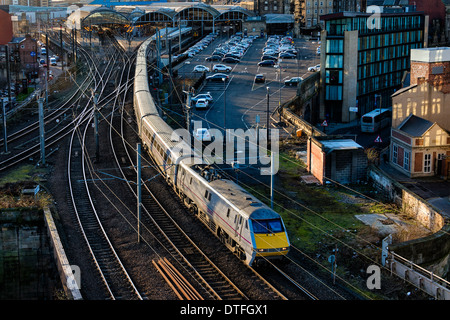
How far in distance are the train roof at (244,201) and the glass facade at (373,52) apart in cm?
3221

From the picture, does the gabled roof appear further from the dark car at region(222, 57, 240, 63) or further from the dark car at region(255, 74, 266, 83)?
the dark car at region(222, 57, 240, 63)

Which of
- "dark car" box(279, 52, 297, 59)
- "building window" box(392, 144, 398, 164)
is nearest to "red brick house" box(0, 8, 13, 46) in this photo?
"dark car" box(279, 52, 297, 59)

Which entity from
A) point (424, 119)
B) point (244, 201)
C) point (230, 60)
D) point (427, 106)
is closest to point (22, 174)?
point (244, 201)

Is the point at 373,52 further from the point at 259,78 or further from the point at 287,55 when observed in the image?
the point at 287,55

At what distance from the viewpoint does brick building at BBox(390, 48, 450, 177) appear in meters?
32.8

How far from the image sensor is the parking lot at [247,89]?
42.5 meters

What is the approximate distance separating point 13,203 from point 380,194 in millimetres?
15834

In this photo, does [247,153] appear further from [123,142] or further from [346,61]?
[346,61]

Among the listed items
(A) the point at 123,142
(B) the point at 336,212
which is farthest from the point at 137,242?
(A) the point at 123,142

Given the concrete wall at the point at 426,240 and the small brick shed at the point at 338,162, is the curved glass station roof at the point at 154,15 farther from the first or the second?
the concrete wall at the point at 426,240

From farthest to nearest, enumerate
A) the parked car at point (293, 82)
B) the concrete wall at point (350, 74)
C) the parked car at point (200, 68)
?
the parked car at point (200, 68), the parked car at point (293, 82), the concrete wall at point (350, 74)

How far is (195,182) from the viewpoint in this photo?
78.6 ft

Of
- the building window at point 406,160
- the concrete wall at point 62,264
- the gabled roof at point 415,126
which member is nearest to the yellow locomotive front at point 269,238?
the concrete wall at point 62,264

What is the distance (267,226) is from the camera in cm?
1933
